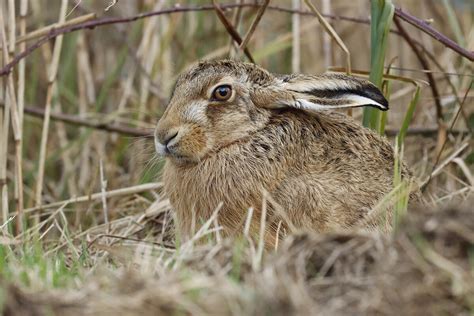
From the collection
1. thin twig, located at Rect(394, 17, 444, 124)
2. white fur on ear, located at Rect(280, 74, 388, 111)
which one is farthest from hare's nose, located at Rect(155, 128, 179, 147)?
thin twig, located at Rect(394, 17, 444, 124)

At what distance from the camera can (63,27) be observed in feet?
16.8

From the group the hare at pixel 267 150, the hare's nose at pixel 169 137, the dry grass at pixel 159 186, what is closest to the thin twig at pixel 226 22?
the dry grass at pixel 159 186

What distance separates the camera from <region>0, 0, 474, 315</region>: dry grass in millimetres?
2561

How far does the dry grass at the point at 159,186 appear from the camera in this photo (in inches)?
101

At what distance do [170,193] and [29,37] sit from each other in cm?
144

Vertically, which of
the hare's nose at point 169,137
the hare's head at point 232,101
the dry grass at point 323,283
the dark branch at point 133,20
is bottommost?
the dry grass at point 323,283

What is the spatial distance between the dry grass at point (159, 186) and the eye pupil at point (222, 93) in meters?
0.61

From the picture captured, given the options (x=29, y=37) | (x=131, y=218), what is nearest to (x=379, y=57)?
(x=131, y=218)

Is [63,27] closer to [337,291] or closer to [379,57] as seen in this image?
[379,57]

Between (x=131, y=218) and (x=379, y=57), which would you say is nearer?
(x=379, y=57)

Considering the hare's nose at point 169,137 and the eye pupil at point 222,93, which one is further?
the eye pupil at point 222,93

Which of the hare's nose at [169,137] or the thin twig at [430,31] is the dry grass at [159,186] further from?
the hare's nose at [169,137]

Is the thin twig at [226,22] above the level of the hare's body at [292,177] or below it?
above

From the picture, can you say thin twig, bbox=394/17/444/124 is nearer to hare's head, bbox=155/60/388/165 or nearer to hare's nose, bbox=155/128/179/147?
hare's head, bbox=155/60/388/165
